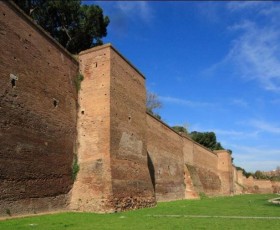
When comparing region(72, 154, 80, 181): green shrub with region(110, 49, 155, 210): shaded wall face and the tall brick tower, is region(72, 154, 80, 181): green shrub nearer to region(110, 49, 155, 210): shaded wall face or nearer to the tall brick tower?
the tall brick tower

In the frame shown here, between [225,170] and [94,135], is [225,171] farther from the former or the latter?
[94,135]

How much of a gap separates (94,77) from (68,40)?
43.2 ft

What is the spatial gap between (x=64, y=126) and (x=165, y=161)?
10625 mm

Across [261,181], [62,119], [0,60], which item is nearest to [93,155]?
[62,119]

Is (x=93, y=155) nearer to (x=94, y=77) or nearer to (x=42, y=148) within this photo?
(x=42, y=148)

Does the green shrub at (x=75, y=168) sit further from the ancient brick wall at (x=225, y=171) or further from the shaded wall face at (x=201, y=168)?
the ancient brick wall at (x=225, y=171)

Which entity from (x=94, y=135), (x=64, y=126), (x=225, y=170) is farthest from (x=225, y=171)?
(x=64, y=126)

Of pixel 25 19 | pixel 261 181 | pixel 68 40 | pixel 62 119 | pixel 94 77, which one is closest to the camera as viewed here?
pixel 25 19

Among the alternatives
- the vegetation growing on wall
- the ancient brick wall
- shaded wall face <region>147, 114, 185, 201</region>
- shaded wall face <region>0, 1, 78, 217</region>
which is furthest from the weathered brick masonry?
the ancient brick wall

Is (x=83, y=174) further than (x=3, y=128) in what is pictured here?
Yes

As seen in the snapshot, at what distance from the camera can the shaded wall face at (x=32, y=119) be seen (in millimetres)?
10312

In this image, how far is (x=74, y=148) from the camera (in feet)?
45.6

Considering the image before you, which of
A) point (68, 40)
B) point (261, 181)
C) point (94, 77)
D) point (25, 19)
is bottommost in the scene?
point (261, 181)

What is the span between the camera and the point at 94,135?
1386cm
